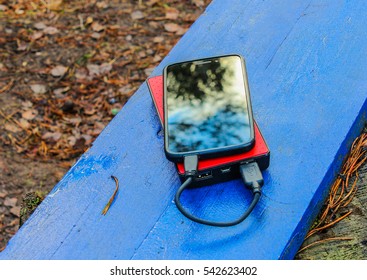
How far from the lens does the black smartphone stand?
1.36 meters

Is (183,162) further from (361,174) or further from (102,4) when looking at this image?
(102,4)


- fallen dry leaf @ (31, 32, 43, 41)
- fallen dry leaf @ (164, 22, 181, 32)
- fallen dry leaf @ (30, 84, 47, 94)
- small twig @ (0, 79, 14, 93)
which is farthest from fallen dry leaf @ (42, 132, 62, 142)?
fallen dry leaf @ (164, 22, 181, 32)

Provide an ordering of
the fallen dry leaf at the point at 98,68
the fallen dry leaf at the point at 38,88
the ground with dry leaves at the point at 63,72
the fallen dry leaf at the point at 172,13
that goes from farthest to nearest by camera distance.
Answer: the fallen dry leaf at the point at 172,13 → the fallen dry leaf at the point at 98,68 → the fallen dry leaf at the point at 38,88 → the ground with dry leaves at the point at 63,72

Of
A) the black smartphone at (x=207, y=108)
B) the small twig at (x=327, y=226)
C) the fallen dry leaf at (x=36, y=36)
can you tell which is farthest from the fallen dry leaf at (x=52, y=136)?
the small twig at (x=327, y=226)

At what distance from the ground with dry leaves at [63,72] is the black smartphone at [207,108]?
3.92 feet

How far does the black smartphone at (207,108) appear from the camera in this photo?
1364mm

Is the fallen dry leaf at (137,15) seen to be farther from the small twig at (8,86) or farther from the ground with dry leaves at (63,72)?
the small twig at (8,86)

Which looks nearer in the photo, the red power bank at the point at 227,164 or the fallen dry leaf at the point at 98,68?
Answer: the red power bank at the point at 227,164

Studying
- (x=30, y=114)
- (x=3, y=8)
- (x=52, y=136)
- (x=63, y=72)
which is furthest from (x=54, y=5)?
(x=52, y=136)

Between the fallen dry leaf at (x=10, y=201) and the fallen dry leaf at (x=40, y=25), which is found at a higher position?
the fallen dry leaf at (x=40, y=25)

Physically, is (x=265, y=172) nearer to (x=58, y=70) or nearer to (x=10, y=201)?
(x=10, y=201)

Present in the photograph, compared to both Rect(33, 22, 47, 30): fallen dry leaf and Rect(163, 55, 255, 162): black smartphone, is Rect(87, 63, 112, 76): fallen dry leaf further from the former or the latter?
Rect(163, 55, 255, 162): black smartphone

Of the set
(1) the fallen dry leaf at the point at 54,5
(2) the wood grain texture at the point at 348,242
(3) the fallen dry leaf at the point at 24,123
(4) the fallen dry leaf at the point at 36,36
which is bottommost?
(3) the fallen dry leaf at the point at 24,123
